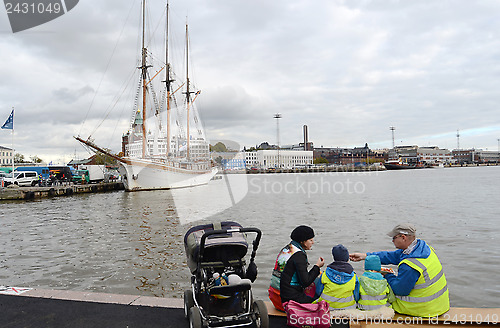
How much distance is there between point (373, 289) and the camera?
4.86 m

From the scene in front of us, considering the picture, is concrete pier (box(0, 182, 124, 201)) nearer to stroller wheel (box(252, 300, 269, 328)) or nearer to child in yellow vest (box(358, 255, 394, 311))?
stroller wheel (box(252, 300, 269, 328))

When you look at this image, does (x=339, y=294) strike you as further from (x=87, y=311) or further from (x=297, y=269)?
(x=87, y=311)

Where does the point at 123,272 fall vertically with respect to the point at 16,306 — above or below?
below

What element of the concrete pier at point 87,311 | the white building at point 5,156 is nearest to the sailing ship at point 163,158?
the concrete pier at point 87,311

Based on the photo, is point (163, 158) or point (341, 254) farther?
point (163, 158)

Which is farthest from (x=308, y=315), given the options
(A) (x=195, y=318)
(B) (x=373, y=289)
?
(A) (x=195, y=318)

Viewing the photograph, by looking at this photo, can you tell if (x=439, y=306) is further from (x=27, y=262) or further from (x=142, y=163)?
(x=142, y=163)

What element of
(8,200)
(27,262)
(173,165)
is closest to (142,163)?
(173,165)

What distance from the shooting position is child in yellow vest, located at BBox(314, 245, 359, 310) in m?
4.80

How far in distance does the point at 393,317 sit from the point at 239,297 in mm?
2100

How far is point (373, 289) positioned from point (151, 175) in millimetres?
53619

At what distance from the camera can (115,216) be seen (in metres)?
25.0

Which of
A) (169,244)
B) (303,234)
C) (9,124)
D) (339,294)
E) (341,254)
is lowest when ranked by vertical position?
(169,244)

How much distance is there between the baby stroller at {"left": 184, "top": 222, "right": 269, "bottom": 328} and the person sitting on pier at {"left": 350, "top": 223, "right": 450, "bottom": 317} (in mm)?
1859
